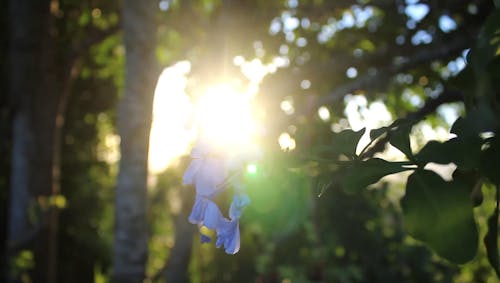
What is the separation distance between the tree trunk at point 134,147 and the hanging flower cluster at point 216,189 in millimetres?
1829

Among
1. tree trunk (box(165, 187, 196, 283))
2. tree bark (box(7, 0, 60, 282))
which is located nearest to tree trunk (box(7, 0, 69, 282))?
tree bark (box(7, 0, 60, 282))

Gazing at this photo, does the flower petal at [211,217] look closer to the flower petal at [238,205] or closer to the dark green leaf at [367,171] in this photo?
the flower petal at [238,205]

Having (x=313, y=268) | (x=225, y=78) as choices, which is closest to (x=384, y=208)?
(x=313, y=268)

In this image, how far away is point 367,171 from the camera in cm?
66

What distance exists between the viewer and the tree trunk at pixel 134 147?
2479mm

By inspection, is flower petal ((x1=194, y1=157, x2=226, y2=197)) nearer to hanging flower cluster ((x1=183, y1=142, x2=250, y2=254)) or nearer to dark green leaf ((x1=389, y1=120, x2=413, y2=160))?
hanging flower cluster ((x1=183, y1=142, x2=250, y2=254))

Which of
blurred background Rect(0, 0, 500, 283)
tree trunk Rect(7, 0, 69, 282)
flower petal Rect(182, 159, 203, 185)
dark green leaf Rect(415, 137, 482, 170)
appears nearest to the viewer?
dark green leaf Rect(415, 137, 482, 170)

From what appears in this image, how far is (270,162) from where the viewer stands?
2.24ft

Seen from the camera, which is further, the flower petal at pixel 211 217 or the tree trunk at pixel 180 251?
the tree trunk at pixel 180 251

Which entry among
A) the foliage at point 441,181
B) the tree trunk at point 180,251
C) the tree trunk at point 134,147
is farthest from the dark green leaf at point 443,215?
the tree trunk at point 180,251

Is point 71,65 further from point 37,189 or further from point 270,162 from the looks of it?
point 270,162

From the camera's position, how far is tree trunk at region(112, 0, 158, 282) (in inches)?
97.6

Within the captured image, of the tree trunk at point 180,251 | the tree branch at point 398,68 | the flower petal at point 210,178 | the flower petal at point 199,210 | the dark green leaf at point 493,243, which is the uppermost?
the tree branch at point 398,68

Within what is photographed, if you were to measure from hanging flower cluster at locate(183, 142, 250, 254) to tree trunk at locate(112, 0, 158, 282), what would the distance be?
183cm
